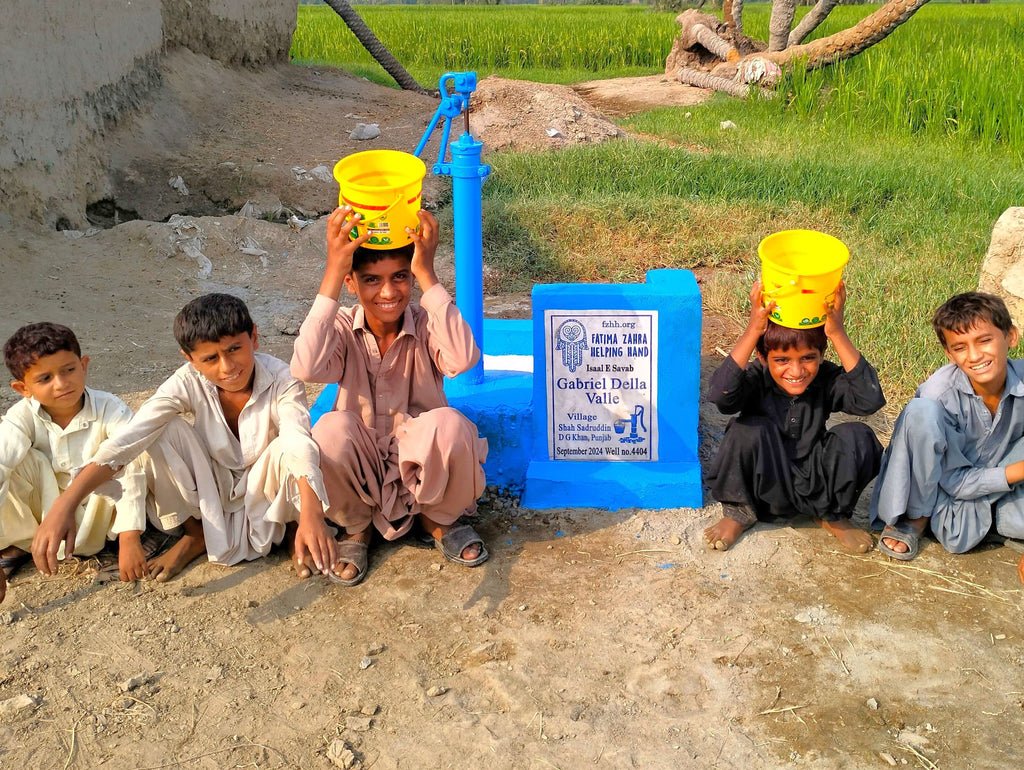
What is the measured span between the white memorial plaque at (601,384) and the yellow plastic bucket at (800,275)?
0.51m

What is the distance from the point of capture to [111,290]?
519cm

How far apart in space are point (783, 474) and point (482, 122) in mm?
6902

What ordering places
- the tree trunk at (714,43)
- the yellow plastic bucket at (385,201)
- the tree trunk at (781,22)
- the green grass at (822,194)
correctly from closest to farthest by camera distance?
the yellow plastic bucket at (385,201) < the green grass at (822,194) < the tree trunk at (781,22) < the tree trunk at (714,43)

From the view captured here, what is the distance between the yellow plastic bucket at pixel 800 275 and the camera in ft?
8.38

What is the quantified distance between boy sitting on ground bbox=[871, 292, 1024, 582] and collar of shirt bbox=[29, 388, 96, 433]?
240 centimetres

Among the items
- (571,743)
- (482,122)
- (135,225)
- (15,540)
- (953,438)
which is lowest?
(571,743)

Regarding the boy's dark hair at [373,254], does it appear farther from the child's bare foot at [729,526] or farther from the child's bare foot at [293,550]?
the child's bare foot at [729,526]

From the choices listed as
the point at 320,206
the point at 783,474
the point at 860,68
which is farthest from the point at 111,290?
the point at 860,68

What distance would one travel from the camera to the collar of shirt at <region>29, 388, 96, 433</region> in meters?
2.78

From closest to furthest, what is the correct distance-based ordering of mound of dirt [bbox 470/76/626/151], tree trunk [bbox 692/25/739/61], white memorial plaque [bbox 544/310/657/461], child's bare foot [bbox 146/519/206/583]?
child's bare foot [bbox 146/519/206/583], white memorial plaque [bbox 544/310/657/461], mound of dirt [bbox 470/76/626/151], tree trunk [bbox 692/25/739/61]

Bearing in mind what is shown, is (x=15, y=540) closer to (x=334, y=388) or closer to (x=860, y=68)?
(x=334, y=388)

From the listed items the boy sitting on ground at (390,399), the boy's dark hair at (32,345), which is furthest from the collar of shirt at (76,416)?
the boy sitting on ground at (390,399)

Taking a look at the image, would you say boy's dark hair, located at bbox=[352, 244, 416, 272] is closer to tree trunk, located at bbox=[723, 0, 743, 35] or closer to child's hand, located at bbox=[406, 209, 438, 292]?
child's hand, located at bbox=[406, 209, 438, 292]

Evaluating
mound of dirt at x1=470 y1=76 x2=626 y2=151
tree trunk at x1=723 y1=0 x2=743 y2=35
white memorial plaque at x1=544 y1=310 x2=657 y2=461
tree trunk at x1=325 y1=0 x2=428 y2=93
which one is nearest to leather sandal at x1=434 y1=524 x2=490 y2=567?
white memorial plaque at x1=544 y1=310 x2=657 y2=461
